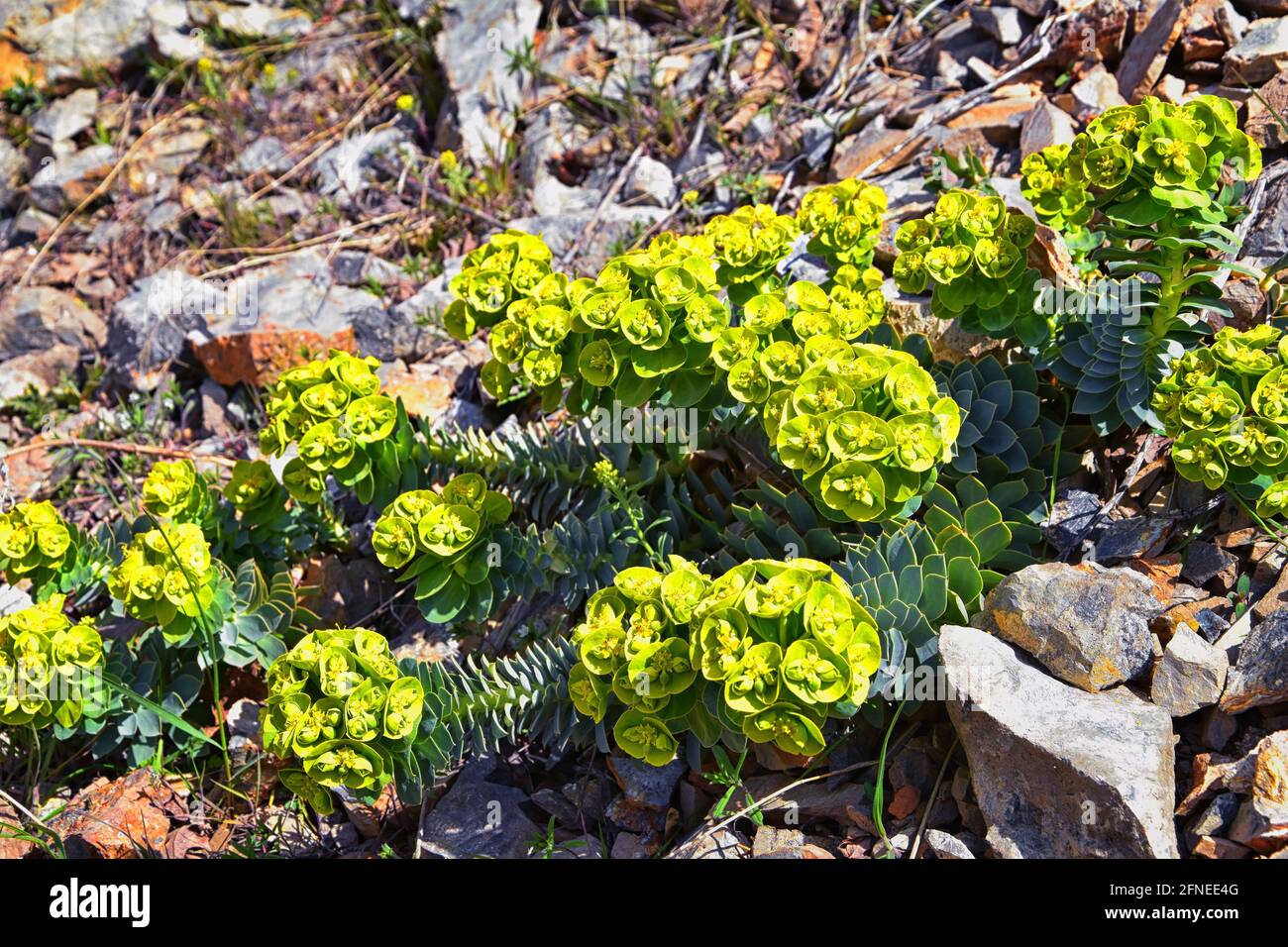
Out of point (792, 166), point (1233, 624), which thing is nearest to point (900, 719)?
point (1233, 624)

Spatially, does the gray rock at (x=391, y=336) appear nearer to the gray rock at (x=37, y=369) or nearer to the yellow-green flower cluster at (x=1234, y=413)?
the gray rock at (x=37, y=369)

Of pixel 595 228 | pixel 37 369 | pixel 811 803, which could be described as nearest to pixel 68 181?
pixel 37 369

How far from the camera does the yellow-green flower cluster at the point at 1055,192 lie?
2.92 m

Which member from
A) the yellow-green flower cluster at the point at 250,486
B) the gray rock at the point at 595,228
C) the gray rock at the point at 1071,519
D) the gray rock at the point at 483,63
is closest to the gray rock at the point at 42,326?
the gray rock at the point at 483,63

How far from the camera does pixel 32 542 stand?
323cm

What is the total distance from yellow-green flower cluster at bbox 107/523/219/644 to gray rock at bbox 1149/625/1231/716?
254cm

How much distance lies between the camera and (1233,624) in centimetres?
269

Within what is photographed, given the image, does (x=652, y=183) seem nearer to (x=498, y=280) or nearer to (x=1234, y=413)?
(x=498, y=280)

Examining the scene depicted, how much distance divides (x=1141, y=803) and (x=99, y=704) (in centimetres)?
274

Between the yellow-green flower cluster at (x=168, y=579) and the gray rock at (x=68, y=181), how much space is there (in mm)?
3641

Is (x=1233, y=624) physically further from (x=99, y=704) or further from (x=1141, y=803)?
(x=99, y=704)

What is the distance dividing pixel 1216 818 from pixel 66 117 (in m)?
6.66

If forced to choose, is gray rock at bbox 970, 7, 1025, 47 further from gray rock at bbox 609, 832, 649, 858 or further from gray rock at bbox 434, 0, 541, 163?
gray rock at bbox 609, 832, 649, 858

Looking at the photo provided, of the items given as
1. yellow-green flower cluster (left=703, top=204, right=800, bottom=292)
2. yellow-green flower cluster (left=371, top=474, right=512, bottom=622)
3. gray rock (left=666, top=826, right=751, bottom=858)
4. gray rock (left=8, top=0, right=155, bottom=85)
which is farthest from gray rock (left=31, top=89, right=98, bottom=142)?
gray rock (left=666, top=826, right=751, bottom=858)
